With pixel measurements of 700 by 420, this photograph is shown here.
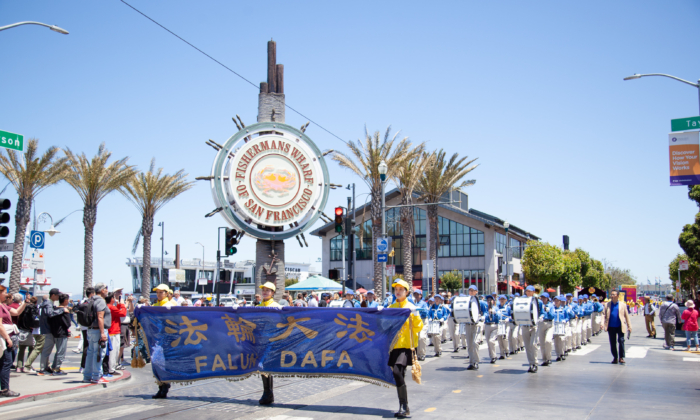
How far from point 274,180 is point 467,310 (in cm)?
877

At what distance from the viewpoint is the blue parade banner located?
30.4ft

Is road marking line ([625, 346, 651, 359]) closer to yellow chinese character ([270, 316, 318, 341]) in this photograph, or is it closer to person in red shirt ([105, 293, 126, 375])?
yellow chinese character ([270, 316, 318, 341])

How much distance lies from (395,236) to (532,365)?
43629 mm

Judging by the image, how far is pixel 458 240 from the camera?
56219mm

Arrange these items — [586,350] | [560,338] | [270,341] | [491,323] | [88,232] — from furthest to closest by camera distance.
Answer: [88,232] < [586,350] < [491,323] < [560,338] < [270,341]

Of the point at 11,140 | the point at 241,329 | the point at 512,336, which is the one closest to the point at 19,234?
the point at 11,140

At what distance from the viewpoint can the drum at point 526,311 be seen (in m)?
14.0

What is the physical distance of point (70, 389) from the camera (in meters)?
11.1

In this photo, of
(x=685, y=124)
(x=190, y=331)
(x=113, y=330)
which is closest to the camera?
(x=190, y=331)

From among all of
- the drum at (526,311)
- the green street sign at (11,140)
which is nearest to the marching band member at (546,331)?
the drum at (526,311)

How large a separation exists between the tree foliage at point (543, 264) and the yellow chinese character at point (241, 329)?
44.0 m

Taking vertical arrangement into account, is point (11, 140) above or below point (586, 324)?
above

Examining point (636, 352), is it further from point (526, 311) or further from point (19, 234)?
point (19, 234)

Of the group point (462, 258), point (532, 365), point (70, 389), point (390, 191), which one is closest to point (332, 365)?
point (70, 389)
